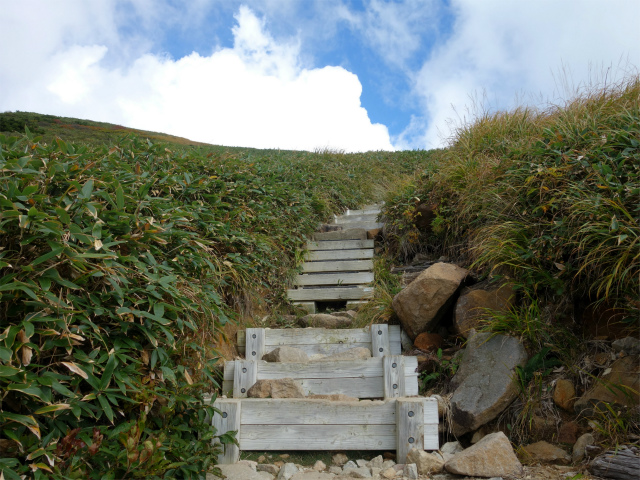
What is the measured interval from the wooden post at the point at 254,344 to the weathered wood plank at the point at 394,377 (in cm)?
119

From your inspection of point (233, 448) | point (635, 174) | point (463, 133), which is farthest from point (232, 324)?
point (463, 133)

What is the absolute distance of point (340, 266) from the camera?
5.88 meters

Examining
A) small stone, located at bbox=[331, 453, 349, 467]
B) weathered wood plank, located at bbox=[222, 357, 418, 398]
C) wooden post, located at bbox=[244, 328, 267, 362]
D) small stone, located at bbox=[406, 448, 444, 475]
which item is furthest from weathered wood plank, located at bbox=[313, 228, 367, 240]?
small stone, located at bbox=[406, 448, 444, 475]

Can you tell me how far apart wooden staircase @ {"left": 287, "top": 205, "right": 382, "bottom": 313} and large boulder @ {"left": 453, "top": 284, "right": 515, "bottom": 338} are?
141 centimetres

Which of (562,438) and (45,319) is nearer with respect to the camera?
(45,319)

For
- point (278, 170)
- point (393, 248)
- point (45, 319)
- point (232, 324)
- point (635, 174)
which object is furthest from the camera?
point (278, 170)

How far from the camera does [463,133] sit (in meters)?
6.24

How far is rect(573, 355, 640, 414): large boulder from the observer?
2.69 meters

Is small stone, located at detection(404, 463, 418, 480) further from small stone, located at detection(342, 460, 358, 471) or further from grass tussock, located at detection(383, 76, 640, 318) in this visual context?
grass tussock, located at detection(383, 76, 640, 318)

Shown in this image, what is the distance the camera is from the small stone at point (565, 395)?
2953 millimetres

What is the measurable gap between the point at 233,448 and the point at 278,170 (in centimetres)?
494

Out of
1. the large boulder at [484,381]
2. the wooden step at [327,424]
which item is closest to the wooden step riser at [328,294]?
the large boulder at [484,381]

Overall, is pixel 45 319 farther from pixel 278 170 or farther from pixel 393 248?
pixel 278 170

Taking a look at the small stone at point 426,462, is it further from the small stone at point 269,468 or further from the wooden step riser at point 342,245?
the wooden step riser at point 342,245
